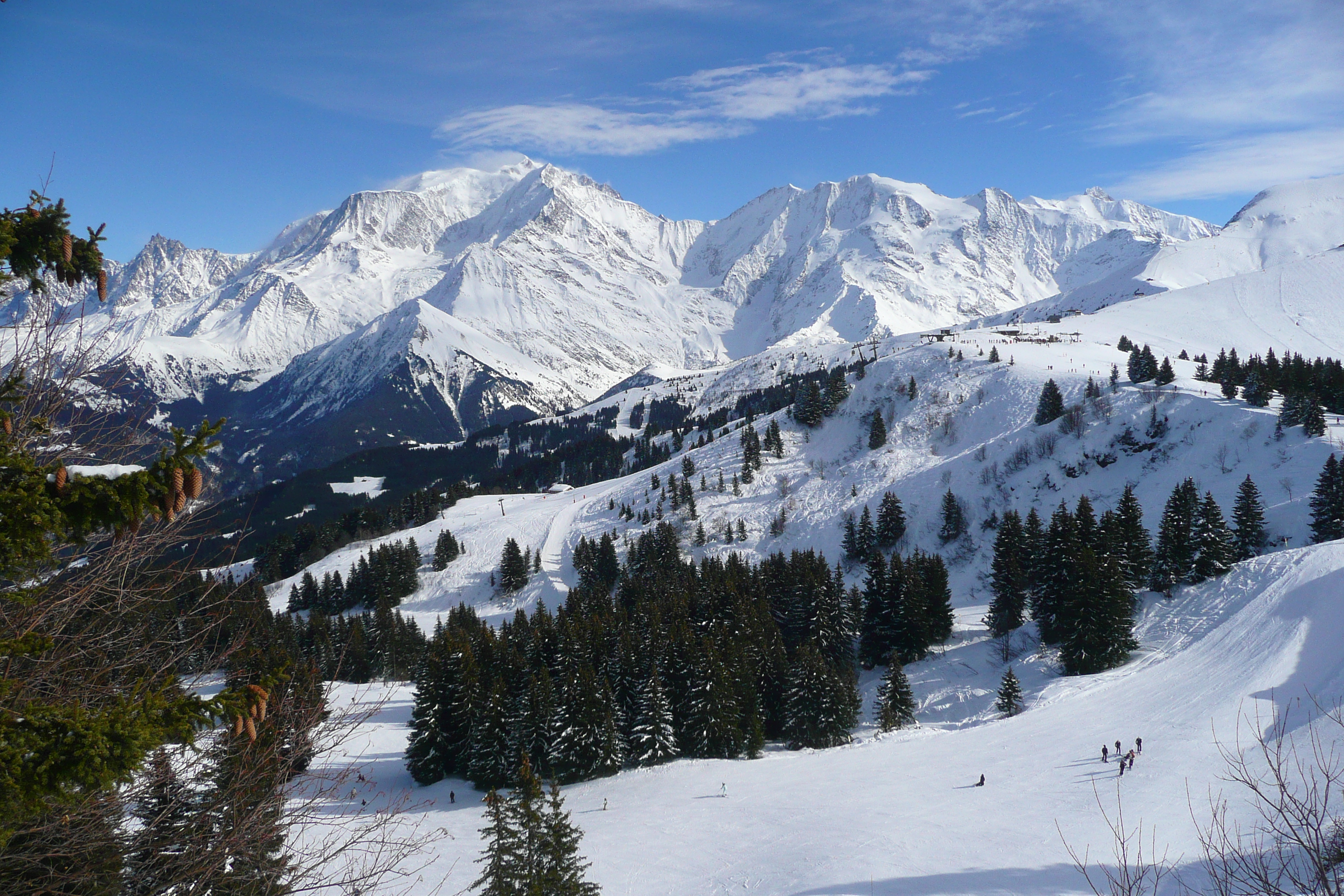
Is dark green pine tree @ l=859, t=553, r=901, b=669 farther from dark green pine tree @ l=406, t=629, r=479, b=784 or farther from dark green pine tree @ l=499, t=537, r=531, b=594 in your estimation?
dark green pine tree @ l=499, t=537, r=531, b=594

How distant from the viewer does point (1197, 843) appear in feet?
71.3

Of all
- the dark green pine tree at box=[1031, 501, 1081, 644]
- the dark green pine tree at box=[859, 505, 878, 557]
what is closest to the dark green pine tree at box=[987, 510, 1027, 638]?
the dark green pine tree at box=[1031, 501, 1081, 644]

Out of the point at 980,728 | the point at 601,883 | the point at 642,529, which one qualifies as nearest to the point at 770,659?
the point at 980,728

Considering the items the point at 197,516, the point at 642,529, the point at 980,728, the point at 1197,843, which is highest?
the point at 197,516

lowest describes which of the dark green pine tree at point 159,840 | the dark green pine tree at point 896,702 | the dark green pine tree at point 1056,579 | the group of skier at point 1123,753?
the dark green pine tree at point 896,702

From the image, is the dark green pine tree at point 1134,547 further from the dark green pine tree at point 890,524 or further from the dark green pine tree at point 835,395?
the dark green pine tree at point 835,395

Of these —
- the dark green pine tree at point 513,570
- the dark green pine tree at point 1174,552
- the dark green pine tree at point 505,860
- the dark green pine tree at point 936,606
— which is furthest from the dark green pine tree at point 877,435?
the dark green pine tree at point 505,860

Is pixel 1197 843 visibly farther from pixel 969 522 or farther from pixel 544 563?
pixel 544 563

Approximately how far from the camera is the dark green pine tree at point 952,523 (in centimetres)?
8450

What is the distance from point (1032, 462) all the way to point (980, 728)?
58.5m

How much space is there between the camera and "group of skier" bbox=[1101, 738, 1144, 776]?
2920 cm

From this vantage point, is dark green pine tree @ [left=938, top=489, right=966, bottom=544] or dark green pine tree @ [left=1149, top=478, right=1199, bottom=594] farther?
dark green pine tree @ [left=938, top=489, right=966, bottom=544]

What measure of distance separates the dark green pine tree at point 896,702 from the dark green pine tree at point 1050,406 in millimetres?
62453

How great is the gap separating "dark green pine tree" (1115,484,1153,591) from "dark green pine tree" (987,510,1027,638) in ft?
25.3
